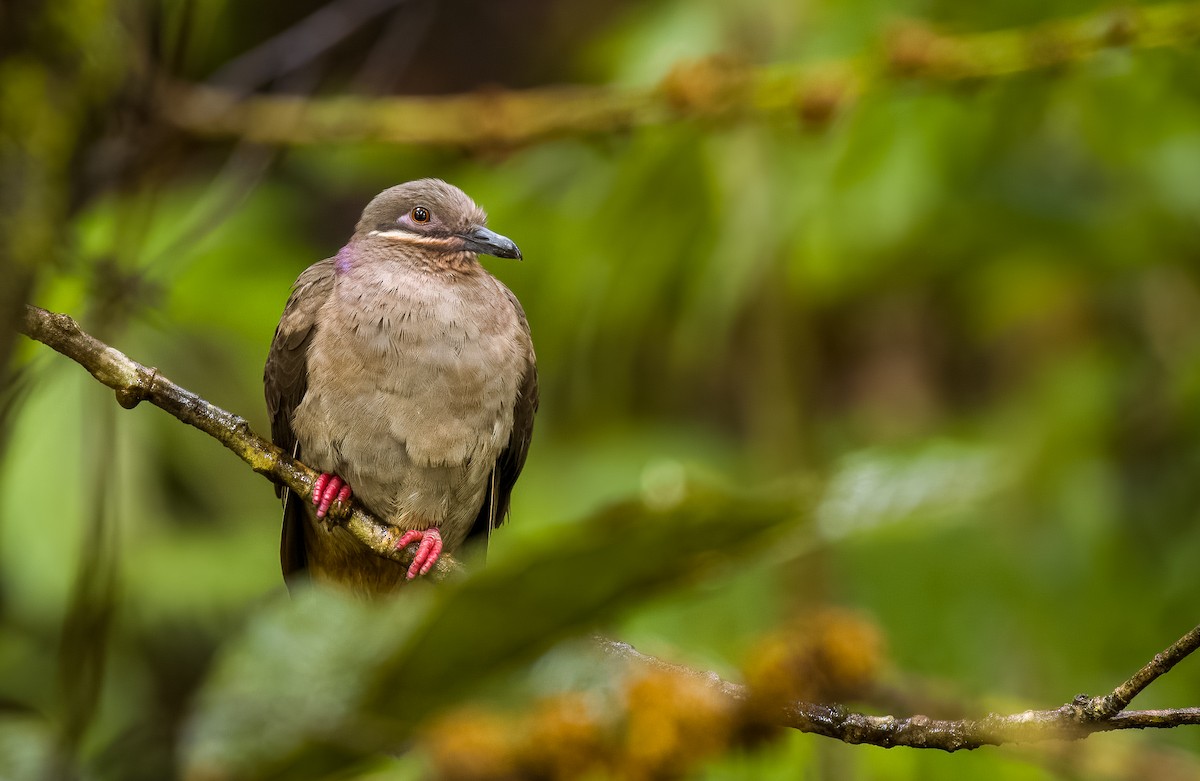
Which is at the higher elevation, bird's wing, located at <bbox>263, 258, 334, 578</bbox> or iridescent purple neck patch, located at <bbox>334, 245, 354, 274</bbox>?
iridescent purple neck patch, located at <bbox>334, 245, 354, 274</bbox>

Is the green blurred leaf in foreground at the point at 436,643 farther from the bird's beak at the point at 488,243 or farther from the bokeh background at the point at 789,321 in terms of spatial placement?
the bird's beak at the point at 488,243

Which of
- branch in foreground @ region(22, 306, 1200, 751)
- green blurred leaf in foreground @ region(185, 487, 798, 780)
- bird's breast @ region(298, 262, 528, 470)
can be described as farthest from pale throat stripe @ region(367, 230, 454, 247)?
green blurred leaf in foreground @ region(185, 487, 798, 780)

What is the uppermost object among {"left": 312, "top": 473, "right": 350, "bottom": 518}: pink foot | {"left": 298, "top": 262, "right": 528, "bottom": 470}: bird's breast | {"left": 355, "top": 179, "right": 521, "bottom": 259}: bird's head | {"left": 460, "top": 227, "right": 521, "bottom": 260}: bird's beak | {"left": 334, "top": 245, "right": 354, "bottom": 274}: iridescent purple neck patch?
{"left": 355, "top": 179, "right": 521, "bottom": 259}: bird's head

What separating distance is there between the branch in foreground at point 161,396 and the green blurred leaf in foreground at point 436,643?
16.5 inches

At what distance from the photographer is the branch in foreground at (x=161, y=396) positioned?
2.35 m

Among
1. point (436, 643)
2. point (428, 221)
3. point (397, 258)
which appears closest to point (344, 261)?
point (397, 258)

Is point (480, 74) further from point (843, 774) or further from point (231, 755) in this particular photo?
point (231, 755)

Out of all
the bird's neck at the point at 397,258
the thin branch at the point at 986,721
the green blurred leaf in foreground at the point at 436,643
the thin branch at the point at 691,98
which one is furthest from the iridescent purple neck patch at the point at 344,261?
the thin branch at the point at 986,721

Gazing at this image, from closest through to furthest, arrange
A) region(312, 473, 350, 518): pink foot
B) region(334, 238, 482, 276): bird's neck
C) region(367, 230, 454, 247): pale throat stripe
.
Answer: region(312, 473, 350, 518): pink foot
region(334, 238, 482, 276): bird's neck
region(367, 230, 454, 247): pale throat stripe

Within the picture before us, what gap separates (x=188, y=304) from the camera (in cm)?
511

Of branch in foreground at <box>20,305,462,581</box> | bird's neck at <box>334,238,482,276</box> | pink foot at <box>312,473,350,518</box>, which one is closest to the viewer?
branch in foreground at <box>20,305,462,581</box>

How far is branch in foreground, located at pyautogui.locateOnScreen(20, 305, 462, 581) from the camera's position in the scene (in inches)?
92.7

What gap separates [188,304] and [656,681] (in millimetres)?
3534

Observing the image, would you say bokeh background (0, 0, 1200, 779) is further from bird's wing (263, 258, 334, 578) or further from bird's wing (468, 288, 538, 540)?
bird's wing (468, 288, 538, 540)
